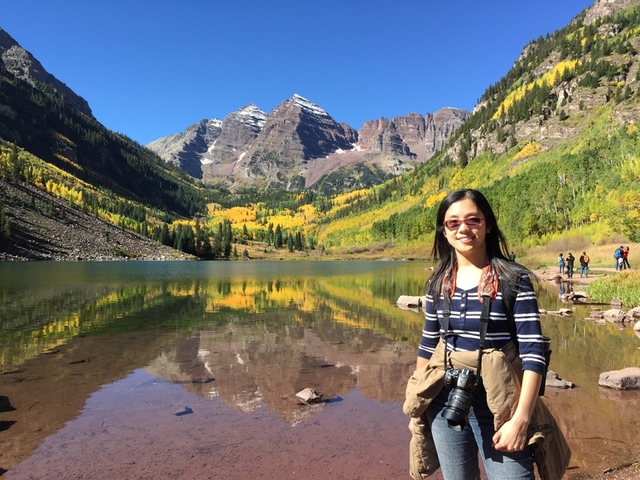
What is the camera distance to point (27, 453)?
8.21 metres

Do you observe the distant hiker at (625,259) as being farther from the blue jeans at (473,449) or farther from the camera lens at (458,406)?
the camera lens at (458,406)

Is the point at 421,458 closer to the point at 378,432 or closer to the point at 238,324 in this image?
the point at 378,432

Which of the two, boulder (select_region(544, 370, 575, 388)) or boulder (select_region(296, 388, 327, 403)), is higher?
boulder (select_region(544, 370, 575, 388))

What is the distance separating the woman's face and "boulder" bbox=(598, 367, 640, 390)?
33.7 ft

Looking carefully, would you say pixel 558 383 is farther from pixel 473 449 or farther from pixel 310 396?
pixel 473 449

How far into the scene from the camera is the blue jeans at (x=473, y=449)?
11.8ft

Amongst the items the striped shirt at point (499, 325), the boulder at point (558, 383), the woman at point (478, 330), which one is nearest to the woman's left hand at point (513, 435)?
the woman at point (478, 330)

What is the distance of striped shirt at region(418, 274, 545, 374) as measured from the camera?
3.54m

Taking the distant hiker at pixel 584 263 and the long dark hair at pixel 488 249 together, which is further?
the distant hiker at pixel 584 263

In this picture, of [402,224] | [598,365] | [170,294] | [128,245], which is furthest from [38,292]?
[402,224]

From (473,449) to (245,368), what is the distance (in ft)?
39.1

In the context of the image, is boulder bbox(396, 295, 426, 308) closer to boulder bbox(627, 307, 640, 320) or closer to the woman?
boulder bbox(627, 307, 640, 320)

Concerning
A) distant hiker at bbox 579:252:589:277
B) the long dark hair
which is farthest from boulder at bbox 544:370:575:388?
distant hiker at bbox 579:252:589:277

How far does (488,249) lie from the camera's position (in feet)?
14.1
